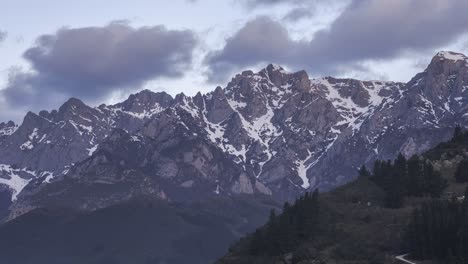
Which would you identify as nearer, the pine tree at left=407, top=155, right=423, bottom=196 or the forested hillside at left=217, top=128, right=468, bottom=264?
the forested hillside at left=217, top=128, right=468, bottom=264

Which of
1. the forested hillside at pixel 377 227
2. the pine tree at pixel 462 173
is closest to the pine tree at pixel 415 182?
the forested hillside at pixel 377 227

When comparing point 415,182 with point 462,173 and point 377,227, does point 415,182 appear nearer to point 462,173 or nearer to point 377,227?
point 462,173

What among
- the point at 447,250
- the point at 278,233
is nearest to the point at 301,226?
the point at 278,233

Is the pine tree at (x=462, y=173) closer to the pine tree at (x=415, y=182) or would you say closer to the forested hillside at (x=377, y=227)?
the forested hillside at (x=377, y=227)

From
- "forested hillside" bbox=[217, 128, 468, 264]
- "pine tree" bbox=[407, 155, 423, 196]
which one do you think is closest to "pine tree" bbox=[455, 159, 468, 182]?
"forested hillside" bbox=[217, 128, 468, 264]

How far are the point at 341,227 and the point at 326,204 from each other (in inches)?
890

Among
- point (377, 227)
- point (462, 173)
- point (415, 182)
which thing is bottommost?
point (377, 227)

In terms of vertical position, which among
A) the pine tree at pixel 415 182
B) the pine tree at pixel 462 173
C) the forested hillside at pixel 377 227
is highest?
the pine tree at pixel 462 173

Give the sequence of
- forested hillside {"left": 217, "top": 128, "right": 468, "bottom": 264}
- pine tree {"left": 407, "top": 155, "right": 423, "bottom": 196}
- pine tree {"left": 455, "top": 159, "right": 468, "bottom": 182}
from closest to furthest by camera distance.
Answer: forested hillside {"left": 217, "top": 128, "right": 468, "bottom": 264}
pine tree {"left": 407, "top": 155, "right": 423, "bottom": 196}
pine tree {"left": 455, "top": 159, "right": 468, "bottom": 182}

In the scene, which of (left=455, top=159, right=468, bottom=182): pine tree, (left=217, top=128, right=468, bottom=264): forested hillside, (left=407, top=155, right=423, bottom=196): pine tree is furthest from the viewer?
(left=455, top=159, right=468, bottom=182): pine tree

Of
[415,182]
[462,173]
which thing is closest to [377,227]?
[415,182]

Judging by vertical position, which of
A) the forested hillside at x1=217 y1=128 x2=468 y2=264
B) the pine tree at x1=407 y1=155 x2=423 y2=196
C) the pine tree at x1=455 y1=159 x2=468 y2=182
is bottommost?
the forested hillside at x1=217 y1=128 x2=468 y2=264

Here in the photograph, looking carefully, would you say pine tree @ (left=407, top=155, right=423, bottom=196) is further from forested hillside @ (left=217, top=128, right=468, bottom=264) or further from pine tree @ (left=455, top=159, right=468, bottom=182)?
pine tree @ (left=455, top=159, right=468, bottom=182)

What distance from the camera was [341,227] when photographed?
160125mm
